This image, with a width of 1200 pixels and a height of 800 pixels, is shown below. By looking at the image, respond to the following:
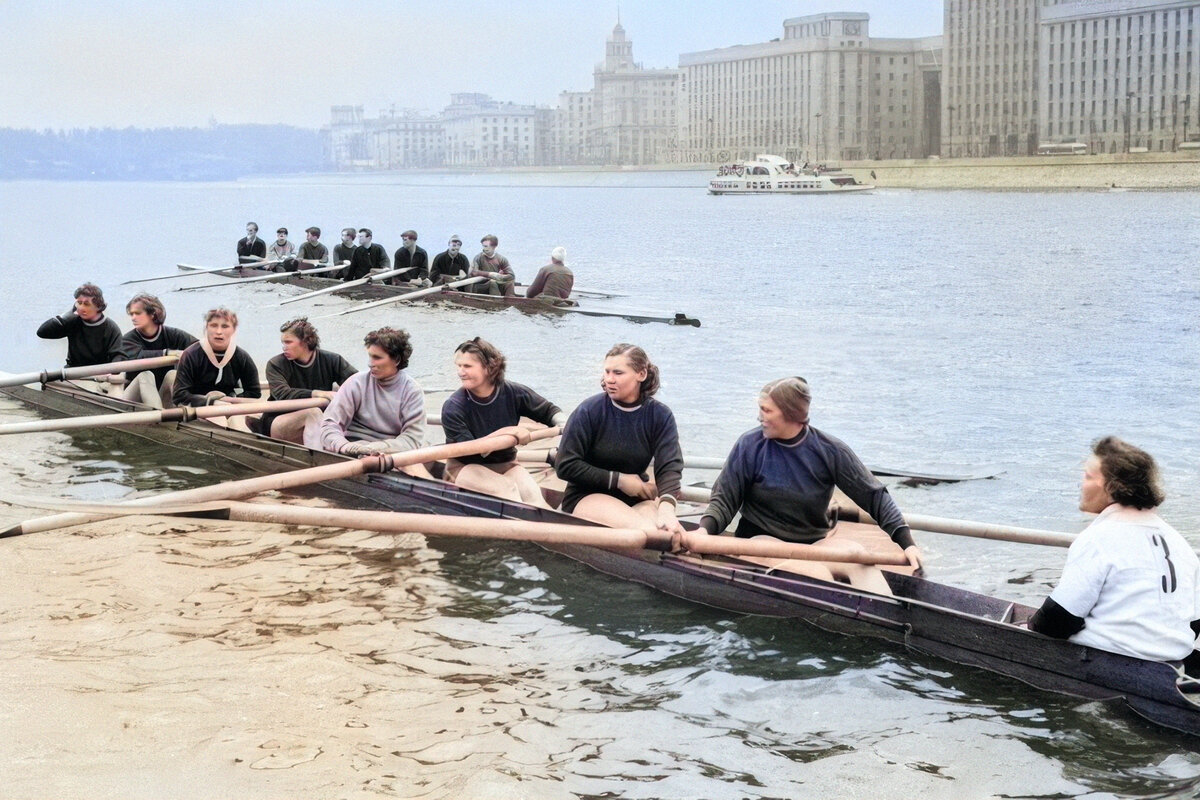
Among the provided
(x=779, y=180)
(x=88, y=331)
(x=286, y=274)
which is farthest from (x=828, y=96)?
(x=88, y=331)

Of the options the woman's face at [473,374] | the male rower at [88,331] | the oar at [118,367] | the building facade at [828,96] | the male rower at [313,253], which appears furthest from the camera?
the building facade at [828,96]

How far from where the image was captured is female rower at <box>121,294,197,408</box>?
12.4 meters

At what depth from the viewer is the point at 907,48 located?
13012 centimetres

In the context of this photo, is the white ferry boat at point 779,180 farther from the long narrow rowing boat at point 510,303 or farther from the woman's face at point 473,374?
the woman's face at point 473,374

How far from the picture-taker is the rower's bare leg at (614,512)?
7.70 meters

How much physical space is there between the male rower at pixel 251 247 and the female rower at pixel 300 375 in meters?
20.1

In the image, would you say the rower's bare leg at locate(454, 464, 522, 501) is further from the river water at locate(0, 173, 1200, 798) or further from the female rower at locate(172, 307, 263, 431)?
the female rower at locate(172, 307, 263, 431)

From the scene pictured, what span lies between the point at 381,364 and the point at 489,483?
1.28 metres

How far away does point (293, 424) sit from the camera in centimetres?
1070

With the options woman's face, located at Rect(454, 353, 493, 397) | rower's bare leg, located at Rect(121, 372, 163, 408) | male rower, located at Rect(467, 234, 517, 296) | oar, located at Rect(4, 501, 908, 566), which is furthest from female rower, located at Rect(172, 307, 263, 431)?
male rower, located at Rect(467, 234, 517, 296)

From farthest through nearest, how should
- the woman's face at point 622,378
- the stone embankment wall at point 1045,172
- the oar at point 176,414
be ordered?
the stone embankment wall at point 1045,172
the oar at point 176,414
the woman's face at point 622,378

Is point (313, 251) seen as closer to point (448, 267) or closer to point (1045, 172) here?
point (448, 267)

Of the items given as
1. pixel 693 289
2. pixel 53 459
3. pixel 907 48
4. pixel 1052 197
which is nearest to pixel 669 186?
pixel 907 48

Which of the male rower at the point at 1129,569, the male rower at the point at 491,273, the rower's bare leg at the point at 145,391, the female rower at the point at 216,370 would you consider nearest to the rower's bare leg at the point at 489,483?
the female rower at the point at 216,370
